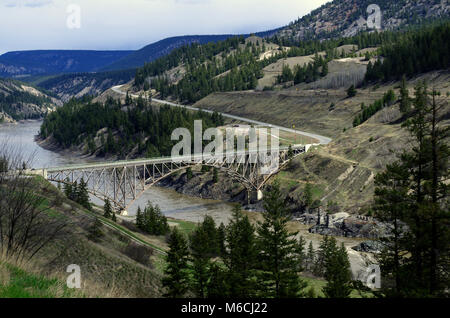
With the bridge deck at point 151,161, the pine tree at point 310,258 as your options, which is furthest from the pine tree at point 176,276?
the bridge deck at point 151,161

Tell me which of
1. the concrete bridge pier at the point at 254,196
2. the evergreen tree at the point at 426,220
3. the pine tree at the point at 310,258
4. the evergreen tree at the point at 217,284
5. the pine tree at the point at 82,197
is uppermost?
the evergreen tree at the point at 426,220

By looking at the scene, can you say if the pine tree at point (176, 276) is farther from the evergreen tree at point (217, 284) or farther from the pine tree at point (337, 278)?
the pine tree at point (337, 278)

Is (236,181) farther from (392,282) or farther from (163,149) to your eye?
(392,282)

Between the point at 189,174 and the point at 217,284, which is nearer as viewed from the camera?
the point at 217,284

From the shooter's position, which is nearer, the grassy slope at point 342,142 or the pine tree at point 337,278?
the pine tree at point 337,278

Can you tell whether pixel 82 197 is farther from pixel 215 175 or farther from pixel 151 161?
pixel 215 175

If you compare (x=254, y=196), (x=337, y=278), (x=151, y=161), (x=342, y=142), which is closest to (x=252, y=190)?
(x=254, y=196)

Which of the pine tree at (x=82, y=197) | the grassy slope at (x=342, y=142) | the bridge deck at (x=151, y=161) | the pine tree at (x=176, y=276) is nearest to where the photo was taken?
the pine tree at (x=176, y=276)

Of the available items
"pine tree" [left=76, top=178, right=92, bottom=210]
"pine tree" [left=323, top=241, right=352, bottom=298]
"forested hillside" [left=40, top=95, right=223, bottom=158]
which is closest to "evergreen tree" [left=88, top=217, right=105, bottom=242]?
"pine tree" [left=76, top=178, right=92, bottom=210]

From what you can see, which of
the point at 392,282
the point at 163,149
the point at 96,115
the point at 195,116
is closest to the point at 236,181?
the point at 163,149
